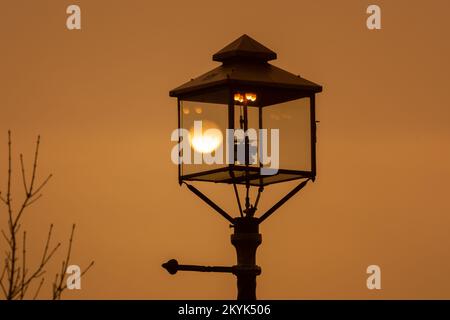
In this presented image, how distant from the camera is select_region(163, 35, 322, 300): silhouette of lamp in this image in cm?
3123

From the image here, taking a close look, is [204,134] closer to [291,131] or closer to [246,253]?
[291,131]

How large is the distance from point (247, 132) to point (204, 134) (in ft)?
1.79

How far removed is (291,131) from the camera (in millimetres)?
31844

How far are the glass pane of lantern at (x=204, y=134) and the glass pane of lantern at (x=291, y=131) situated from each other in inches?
21.7

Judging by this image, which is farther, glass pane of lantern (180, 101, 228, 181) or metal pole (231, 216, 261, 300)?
glass pane of lantern (180, 101, 228, 181)

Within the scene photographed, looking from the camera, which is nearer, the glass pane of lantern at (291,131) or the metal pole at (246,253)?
the metal pole at (246,253)

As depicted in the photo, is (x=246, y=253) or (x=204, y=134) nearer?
(x=246, y=253)

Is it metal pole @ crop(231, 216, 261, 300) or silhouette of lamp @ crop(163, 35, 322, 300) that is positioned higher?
silhouette of lamp @ crop(163, 35, 322, 300)

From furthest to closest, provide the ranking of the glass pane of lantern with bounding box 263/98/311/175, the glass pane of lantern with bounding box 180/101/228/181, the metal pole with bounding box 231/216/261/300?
1. the glass pane of lantern with bounding box 263/98/311/175
2. the glass pane of lantern with bounding box 180/101/228/181
3. the metal pole with bounding box 231/216/261/300

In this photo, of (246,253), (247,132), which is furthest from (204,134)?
(246,253)

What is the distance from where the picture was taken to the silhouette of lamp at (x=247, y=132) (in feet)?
102

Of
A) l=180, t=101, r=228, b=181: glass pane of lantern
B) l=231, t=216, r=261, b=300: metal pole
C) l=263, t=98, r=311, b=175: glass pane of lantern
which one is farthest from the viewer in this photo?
l=263, t=98, r=311, b=175: glass pane of lantern
